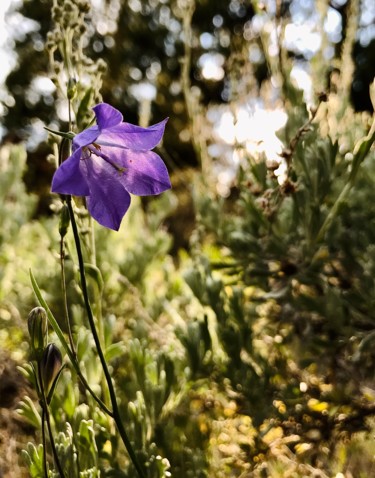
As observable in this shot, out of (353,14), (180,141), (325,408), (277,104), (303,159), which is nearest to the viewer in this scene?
(303,159)

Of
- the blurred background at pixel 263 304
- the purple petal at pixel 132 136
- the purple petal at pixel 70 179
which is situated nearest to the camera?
the purple petal at pixel 70 179

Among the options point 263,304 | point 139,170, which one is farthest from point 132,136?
point 263,304

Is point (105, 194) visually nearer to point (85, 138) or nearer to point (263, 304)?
point (85, 138)

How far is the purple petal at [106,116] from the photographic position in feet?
2.33

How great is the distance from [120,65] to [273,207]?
9.60 m

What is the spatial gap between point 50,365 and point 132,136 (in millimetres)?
305

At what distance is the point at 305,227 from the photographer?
127cm

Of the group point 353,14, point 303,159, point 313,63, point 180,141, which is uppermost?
point 353,14

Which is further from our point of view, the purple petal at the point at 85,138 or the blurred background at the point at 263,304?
the blurred background at the point at 263,304

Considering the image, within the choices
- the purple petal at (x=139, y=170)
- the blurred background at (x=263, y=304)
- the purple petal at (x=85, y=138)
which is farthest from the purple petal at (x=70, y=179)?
the blurred background at (x=263, y=304)

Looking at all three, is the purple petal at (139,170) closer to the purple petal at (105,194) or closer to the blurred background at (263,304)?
the purple petal at (105,194)

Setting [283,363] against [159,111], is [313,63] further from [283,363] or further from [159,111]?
[159,111]

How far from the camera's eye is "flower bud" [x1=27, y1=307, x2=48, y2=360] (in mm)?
746

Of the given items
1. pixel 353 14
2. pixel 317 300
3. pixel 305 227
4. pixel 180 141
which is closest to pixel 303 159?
pixel 305 227
